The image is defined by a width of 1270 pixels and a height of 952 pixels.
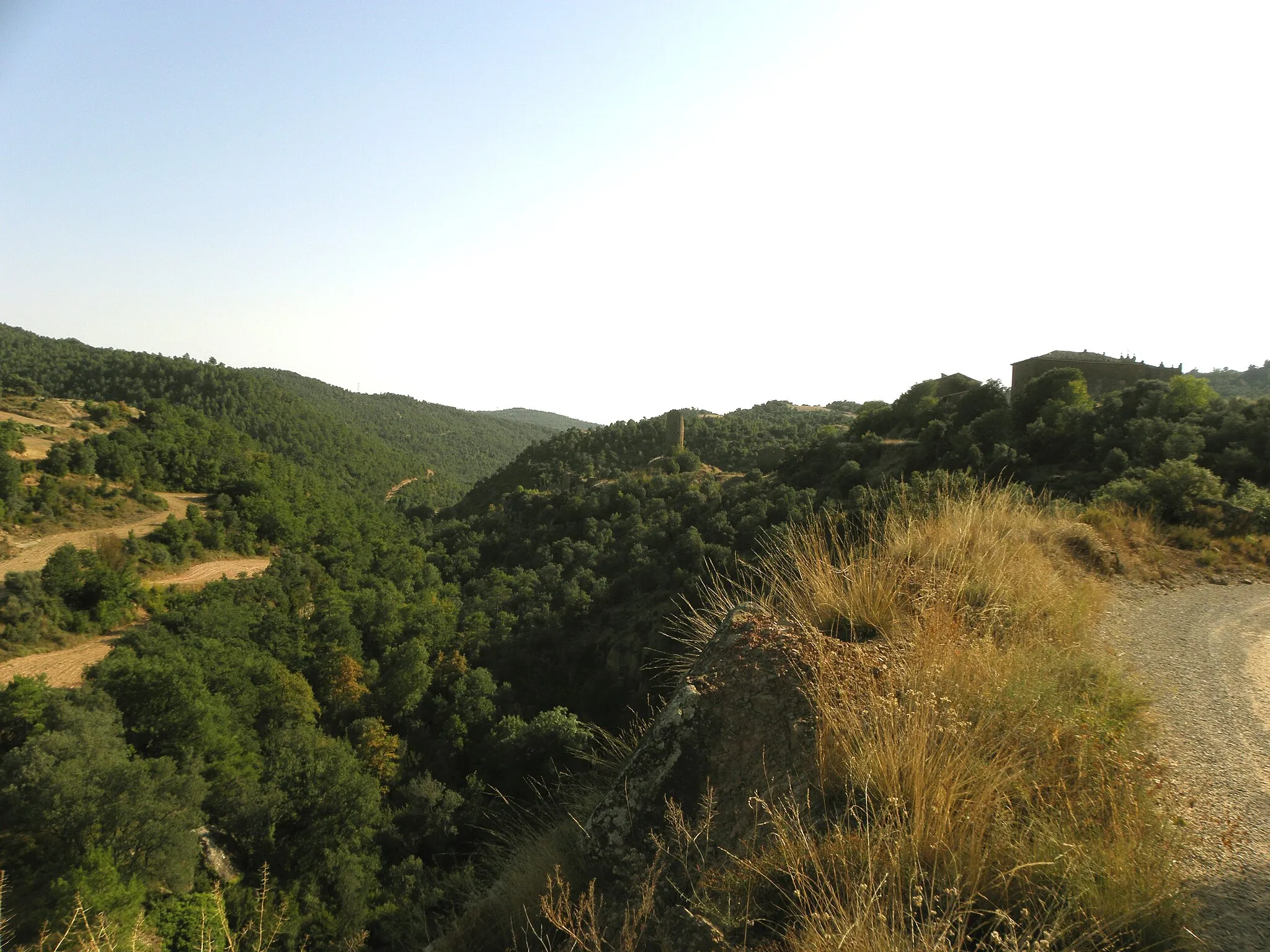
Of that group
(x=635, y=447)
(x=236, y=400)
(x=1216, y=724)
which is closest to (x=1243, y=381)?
(x=635, y=447)

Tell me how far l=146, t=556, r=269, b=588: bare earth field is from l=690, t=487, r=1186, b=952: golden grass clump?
130 feet

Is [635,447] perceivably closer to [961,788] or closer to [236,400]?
[961,788]

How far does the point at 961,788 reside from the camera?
91.5 inches

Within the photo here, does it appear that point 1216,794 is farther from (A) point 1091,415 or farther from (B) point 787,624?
(A) point 1091,415

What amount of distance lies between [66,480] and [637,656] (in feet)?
129

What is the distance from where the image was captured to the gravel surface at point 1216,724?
2.12 m

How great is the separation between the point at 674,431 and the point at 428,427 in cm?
7147

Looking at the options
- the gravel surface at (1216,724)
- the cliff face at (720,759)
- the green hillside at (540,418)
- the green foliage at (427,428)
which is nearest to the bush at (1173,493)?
the gravel surface at (1216,724)

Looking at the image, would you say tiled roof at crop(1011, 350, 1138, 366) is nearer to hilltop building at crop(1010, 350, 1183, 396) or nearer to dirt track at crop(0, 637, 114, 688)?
hilltop building at crop(1010, 350, 1183, 396)

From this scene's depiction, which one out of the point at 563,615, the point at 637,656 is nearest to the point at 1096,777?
the point at 637,656

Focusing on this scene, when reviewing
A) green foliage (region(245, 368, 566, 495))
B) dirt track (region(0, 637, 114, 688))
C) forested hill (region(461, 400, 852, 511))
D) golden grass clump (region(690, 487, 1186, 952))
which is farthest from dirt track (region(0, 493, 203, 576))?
golden grass clump (region(690, 487, 1186, 952))

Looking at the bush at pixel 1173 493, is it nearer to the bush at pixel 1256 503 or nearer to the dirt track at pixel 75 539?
the bush at pixel 1256 503

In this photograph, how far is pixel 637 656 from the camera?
2012 cm

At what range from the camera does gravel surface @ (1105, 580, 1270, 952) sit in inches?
83.7
